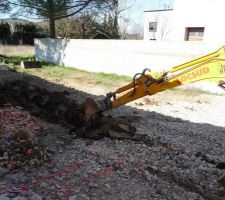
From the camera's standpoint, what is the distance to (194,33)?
60.4 feet

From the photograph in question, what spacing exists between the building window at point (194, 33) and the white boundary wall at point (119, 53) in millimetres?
6003

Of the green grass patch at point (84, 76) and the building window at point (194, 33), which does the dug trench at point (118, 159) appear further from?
the building window at point (194, 33)

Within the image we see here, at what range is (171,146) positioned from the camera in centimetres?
577

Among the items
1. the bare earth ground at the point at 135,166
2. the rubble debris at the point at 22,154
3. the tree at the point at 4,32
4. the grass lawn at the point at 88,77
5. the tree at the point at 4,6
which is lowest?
the grass lawn at the point at 88,77

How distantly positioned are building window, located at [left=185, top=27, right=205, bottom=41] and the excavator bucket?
1341cm

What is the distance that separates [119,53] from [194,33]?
6284 millimetres

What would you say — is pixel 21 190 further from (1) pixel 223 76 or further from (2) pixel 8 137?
(1) pixel 223 76

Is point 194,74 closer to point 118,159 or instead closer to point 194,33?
point 118,159

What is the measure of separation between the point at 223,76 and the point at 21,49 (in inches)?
887

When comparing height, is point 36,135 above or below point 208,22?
below

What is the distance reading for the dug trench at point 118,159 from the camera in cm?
423

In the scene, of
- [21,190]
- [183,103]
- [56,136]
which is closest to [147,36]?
[183,103]

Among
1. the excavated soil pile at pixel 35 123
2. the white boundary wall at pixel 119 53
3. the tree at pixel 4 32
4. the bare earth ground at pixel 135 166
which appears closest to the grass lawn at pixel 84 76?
Result: the white boundary wall at pixel 119 53

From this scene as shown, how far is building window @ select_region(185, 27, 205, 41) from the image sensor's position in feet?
59.0
